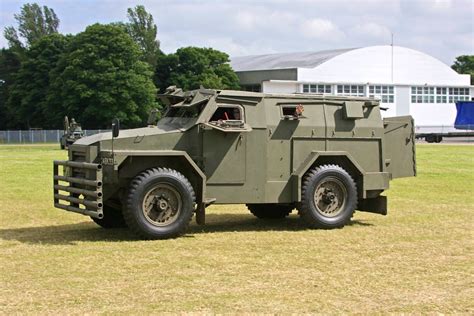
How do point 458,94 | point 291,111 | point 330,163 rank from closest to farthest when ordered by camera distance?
point 291,111, point 330,163, point 458,94

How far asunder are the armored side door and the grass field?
917mm

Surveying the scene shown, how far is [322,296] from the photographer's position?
839 cm

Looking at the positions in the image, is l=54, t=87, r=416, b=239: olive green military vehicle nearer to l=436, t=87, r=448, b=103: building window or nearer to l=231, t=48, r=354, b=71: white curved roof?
l=231, t=48, r=354, b=71: white curved roof

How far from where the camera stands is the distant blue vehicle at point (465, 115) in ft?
236

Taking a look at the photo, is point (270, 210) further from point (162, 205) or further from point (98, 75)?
point (98, 75)

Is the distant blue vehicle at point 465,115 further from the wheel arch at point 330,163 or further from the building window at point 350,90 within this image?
the wheel arch at point 330,163

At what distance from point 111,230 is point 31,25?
293 ft

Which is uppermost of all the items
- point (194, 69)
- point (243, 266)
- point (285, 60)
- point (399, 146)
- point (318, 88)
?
point (285, 60)

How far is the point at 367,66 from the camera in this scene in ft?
280

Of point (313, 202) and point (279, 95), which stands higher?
point (279, 95)

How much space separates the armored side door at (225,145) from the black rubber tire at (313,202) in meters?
1.09

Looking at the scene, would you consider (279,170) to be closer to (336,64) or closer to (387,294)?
(387,294)

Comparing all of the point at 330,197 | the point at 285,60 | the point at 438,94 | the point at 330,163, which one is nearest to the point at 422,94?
the point at 438,94

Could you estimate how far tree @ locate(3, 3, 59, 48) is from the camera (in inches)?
3866
